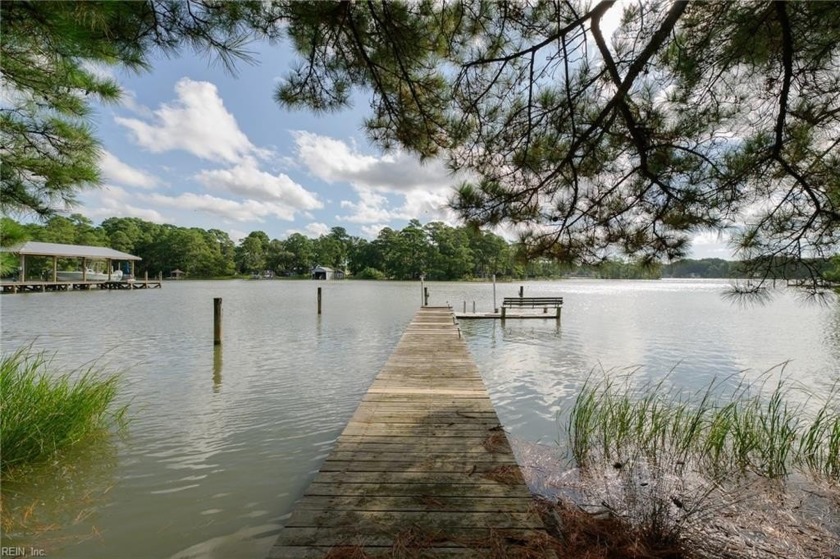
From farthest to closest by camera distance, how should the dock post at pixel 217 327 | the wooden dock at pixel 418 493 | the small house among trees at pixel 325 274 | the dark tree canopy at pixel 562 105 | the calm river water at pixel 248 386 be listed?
1. the small house among trees at pixel 325 274
2. the dock post at pixel 217 327
3. the calm river water at pixel 248 386
4. the dark tree canopy at pixel 562 105
5. the wooden dock at pixel 418 493

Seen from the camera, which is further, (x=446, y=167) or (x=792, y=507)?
(x=446, y=167)

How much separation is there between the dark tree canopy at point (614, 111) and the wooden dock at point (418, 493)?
193cm

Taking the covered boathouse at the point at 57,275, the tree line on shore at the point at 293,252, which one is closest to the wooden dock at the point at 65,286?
the covered boathouse at the point at 57,275

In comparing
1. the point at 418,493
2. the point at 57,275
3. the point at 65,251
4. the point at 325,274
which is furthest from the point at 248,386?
the point at 325,274

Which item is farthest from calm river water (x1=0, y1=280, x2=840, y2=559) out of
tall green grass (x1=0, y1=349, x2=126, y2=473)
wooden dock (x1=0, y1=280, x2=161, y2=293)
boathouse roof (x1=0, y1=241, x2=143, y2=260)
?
wooden dock (x1=0, y1=280, x2=161, y2=293)

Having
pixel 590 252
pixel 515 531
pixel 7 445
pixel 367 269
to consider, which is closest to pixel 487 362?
pixel 590 252

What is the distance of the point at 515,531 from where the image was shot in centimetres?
220

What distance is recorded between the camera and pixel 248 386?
7.29m

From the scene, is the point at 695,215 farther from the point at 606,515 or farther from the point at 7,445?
the point at 7,445

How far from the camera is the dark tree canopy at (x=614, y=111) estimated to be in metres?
2.72

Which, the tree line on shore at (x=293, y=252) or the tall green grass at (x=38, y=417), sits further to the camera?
the tree line on shore at (x=293, y=252)

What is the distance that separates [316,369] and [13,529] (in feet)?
18.9

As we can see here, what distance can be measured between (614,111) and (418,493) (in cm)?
330

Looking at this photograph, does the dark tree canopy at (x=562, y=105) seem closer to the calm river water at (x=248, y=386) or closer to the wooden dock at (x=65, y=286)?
the calm river water at (x=248, y=386)
